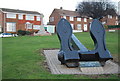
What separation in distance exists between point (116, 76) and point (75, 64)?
1696 mm

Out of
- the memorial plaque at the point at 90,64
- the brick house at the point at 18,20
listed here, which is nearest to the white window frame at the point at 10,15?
the brick house at the point at 18,20

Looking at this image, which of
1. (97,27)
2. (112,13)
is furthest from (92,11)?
(97,27)

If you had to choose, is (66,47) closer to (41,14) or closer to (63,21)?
(63,21)

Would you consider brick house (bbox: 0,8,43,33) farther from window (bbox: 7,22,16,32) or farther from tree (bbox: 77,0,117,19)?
tree (bbox: 77,0,117,19)

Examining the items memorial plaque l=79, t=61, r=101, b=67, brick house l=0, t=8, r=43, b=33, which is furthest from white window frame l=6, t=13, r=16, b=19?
memorial plaque l=79, t=61, r=101, b=67

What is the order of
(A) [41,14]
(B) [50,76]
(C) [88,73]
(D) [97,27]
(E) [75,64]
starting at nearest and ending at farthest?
1. (B) [50,76]
2. (C) [88,73]
3. (E) [75,64]
4. (D) [97,27]
5. (A) [41,14]

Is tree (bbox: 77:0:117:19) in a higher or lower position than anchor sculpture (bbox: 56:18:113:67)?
higher

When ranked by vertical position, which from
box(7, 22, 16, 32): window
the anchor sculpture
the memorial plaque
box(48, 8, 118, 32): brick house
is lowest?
the memorial plaque

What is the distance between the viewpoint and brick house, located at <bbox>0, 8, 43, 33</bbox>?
4122 cm

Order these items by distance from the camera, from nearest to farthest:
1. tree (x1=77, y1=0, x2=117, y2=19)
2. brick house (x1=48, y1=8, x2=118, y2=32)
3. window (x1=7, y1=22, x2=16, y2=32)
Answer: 1. window (x1=7, y1=22, x2=16, y2=32)
2. tree (x1=77, y1=0, x2=117, y2=19)
3. brick house (x1=48, y1=8, x2=118, y2=32)

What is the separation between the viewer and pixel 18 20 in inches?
1730

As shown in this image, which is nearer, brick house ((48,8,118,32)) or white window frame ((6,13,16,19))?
white window frame ((6,13,16,19))

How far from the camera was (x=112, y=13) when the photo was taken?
4344 centimetres

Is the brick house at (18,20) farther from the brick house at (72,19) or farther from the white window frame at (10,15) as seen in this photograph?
the brick house at (72,19)
